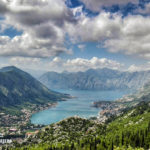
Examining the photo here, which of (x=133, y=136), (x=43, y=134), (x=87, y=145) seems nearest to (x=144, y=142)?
(x=133, y=136)

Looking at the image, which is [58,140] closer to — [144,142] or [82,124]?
[82,124]

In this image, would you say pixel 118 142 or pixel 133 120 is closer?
pixel 118 142

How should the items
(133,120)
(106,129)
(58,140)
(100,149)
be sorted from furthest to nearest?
1. (133,120)
2. (106,129)
3. (58,140)
4. (100,149)

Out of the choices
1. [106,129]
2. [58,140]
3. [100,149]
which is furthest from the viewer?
[106,129]

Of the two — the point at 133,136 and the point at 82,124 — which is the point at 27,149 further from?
the point at 133,136

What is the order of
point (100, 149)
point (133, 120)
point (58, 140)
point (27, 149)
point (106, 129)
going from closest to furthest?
point (100, 149) < point (27, 149) < point (58, 140) < point (106, 129) < point (133, 120)

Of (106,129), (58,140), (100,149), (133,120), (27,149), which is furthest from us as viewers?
(133,120)

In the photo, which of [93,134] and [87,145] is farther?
[93,134]

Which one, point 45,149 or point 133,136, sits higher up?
point 133,136

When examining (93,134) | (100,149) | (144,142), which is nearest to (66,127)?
(93,134)
